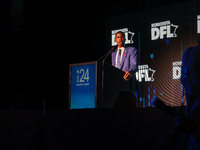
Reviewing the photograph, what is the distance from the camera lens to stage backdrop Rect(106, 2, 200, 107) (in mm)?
5199

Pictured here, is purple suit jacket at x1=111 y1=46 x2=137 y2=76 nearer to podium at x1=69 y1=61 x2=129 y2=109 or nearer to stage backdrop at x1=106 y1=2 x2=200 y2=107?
podium at x1=69 y1=61 x2=129 y2=109

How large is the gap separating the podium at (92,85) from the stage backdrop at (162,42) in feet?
7.97

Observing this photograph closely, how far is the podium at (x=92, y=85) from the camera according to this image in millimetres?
2850

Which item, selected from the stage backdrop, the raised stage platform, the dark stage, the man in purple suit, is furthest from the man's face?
the raised stage platform

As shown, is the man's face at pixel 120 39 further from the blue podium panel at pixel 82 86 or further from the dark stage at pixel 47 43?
the dark stage at pixel 47 43

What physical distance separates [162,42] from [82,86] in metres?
2.97

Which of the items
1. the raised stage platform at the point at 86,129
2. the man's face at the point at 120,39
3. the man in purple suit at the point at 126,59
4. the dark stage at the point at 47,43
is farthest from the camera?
the dark stage at the point at 47,43

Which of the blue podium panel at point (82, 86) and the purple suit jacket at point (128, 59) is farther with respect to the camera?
the purple suit jacket at point (128, 59)

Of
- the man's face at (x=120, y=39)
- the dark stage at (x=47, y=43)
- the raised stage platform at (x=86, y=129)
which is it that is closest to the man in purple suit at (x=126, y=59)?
the man's face at (x=120, y=39)

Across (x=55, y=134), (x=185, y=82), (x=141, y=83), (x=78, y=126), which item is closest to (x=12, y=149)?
(x=55, y=134)

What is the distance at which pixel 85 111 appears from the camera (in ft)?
5.97

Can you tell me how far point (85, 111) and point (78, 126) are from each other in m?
0.11

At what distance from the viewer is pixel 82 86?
2943 millimetres

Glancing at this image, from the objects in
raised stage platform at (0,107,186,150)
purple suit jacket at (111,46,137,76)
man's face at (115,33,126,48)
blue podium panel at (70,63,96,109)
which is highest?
Result: man's face at (115,33,126,48)
